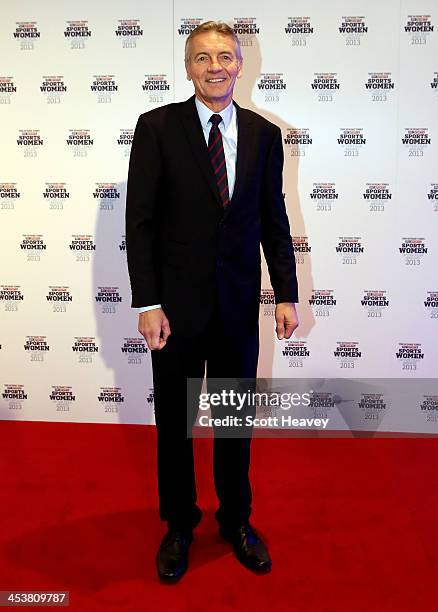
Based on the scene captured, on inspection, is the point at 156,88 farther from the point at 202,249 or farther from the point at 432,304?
the point at 432,304

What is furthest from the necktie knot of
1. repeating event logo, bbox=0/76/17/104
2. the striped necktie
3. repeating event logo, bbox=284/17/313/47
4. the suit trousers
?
Answer: repeating event logo, bbox=0/76/17/104

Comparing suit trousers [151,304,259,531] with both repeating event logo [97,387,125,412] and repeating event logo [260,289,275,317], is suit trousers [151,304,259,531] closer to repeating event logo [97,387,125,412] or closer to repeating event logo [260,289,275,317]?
repeating event logo [260,289,275,317]

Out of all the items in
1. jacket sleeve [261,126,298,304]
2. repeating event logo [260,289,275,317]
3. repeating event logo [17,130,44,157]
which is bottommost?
repeating event logo [260,289,275,317]

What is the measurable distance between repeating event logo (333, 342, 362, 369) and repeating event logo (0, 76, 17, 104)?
2316 mm

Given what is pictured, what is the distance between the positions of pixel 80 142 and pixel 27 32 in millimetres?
642

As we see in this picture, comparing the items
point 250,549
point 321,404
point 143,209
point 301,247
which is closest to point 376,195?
point 301,247

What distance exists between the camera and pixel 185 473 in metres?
2.09

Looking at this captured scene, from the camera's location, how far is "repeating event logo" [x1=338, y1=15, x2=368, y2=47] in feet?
9.95

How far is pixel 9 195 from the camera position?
10.9 ft

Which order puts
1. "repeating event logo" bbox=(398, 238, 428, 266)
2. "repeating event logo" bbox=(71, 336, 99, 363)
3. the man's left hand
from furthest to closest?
"repeating event logo" bbox=(71, 336, 99, 363)
"repeating event logo" bbox=(398, 238, 428, 266)
the man's left hand

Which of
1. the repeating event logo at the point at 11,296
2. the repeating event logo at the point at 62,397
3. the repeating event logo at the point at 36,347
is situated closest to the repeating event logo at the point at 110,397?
the repeating event logo at the point at 62,397

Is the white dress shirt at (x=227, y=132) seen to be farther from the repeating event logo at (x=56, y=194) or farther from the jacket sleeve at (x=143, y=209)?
the repeating event logo at (x=56, y=194)

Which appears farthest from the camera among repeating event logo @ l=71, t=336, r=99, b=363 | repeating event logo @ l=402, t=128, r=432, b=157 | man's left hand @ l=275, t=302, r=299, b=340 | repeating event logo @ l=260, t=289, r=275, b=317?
repeating event logo @ l=71, t=336, r=99, b=363

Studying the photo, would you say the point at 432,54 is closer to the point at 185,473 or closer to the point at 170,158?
the point at 170,158
